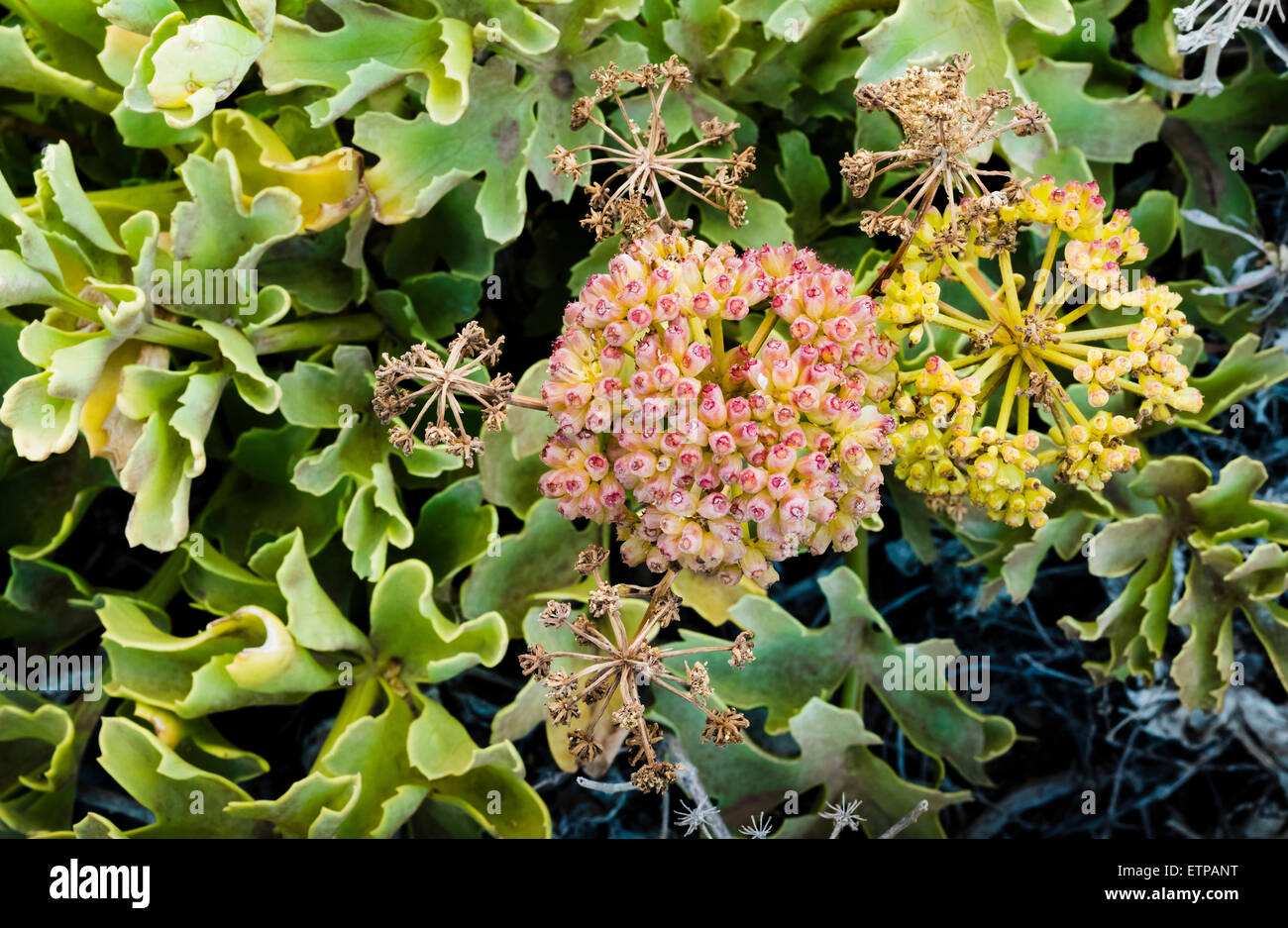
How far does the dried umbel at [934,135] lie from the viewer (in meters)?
0.93

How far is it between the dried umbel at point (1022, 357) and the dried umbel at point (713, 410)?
0.16ft

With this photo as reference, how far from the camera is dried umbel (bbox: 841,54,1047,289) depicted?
3.05 ft

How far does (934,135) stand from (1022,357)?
0.21m

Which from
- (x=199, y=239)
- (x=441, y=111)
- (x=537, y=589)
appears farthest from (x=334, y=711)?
(x=441, y=111)

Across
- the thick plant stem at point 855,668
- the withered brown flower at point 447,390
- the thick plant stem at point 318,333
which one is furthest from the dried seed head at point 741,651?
the thick plant stem at point 318,333

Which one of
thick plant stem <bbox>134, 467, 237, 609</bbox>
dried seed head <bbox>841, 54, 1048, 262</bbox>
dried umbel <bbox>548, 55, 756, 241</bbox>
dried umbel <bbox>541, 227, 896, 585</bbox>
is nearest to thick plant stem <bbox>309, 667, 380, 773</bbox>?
thick plant stem <bbox>134, 467, 237, 609</bbox>

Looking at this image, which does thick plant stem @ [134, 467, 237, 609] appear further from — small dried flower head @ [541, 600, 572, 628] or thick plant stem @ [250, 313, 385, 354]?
small dried flower head @ [541, 600, 572, 628]

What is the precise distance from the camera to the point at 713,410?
0.86m

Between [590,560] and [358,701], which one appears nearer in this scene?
[590,560]

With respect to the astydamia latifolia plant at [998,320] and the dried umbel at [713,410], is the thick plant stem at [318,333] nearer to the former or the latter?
the dried umbel at [713,410]

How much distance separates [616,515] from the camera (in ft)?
3.07

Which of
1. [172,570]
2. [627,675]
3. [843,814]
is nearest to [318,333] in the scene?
[172,570]

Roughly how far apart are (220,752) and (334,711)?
0.35 metres

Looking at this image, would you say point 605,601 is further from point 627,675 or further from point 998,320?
point 998,320
